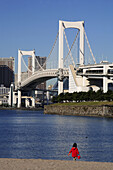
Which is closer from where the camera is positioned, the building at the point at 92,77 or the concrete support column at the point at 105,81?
the concrete support column at the point at 105,81

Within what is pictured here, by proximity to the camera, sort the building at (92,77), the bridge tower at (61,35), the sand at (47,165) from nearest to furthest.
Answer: the sand at (47,165) < the building at (92,77) < the bridge tower at (61,35)

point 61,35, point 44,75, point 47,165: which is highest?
point 61,35

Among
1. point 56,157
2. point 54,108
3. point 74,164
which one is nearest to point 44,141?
point 56,157

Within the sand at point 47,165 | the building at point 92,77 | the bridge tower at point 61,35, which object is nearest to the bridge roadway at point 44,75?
the bridge tower at point 61,35

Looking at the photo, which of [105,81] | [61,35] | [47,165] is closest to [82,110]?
[105,81]

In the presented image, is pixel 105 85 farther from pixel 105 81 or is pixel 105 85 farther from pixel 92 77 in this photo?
pixel 92 77

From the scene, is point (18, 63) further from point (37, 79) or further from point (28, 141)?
point (28, 141)

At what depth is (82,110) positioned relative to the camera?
73125 millimetres

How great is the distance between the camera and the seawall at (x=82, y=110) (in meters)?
64.5

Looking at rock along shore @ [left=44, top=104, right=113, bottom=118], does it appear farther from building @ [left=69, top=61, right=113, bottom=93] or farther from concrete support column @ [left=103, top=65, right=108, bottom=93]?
concrete support column @ [left=103, top=65, right=108, bottom=93]

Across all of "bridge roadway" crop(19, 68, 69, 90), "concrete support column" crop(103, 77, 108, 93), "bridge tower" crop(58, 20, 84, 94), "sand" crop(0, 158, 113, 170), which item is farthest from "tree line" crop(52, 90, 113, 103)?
"sand" crop(0, 158, 113, 170)

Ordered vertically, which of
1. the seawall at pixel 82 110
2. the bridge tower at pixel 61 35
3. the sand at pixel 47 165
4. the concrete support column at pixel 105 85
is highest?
the bridge tower at pixel 61 35

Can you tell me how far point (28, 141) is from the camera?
32906 millimetres

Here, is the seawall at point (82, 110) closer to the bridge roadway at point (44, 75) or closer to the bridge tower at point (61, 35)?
the bridge tower at point (61, 35)
